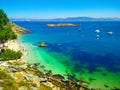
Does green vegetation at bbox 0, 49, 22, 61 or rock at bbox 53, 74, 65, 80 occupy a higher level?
green vegetation at bbox 0, 49, 22, 61

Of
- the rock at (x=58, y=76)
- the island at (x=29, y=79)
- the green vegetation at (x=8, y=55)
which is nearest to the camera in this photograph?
the island at (x=29, y=79)

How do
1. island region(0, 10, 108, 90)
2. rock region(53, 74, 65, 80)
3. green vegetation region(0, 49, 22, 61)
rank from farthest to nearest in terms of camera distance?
1. green vegetation region(0, 49, 22, 61)
2. rock region(53, 74, 65, 80)
3. island region(0, 10, 108, 90)

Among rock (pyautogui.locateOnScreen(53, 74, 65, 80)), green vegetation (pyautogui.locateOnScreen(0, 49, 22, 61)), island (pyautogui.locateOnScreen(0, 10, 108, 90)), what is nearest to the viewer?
island (pyautogui.locateOnScreen(0, 10, 108, 90))

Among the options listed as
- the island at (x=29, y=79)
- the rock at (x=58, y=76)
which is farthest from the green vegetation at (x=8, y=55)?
the rock at (x=58, y=76)

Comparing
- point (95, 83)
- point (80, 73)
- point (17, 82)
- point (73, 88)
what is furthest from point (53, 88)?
point (80, 73)

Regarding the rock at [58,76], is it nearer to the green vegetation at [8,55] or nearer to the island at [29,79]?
the island at [29,79]

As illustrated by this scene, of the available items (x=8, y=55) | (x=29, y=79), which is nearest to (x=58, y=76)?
(x=29, y=79)

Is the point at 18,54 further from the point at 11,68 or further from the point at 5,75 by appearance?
the point at 5,75

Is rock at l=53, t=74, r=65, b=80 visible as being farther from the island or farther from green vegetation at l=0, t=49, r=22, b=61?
green vegetation at l=0, t=49, r=22, b=61

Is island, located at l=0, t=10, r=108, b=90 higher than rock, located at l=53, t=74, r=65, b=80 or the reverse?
higher

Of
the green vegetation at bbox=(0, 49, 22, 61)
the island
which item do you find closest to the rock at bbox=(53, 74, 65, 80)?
the island

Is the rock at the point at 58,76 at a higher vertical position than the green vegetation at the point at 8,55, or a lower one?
lower

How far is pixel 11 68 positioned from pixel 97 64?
33.7 meters

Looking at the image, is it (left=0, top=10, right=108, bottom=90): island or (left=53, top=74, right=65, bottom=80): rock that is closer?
(left=0, top=10, right=108, bottom=90): island
